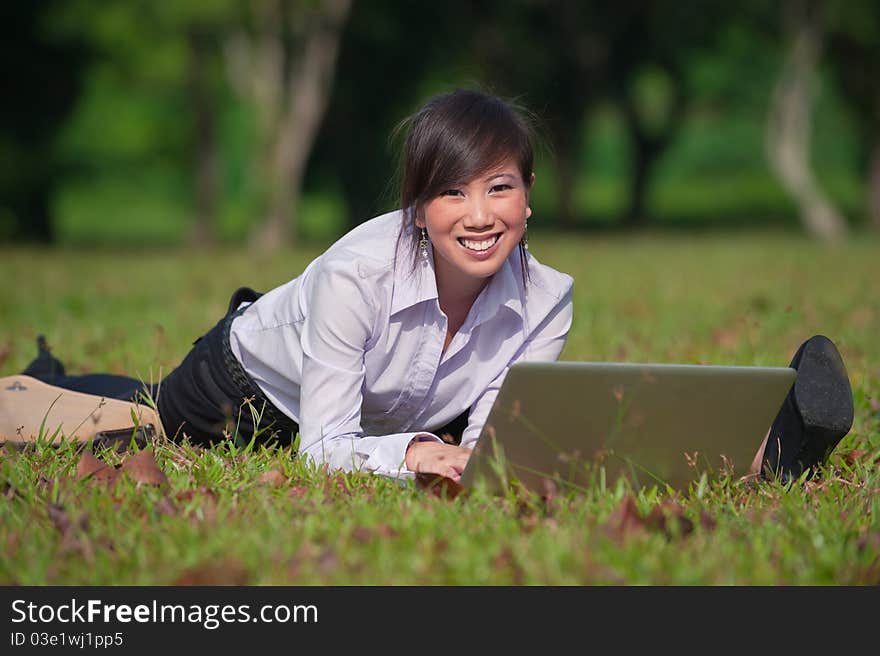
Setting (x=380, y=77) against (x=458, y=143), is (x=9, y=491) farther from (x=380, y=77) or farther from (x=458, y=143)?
(x=380, y=77)

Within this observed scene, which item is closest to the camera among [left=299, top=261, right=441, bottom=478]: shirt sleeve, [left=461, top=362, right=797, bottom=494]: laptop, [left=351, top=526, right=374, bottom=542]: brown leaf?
[left=351, top=526, right=374, bottom=542]: brown leaf

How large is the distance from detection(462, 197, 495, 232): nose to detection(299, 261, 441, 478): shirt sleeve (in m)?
0.35

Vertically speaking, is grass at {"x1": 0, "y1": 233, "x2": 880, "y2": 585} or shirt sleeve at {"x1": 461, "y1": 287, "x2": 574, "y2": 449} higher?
shirt sleeve at {"x1": 461, "y1": 287, "x2": 574, "y2": 449}

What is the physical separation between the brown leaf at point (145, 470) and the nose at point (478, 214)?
106 cm

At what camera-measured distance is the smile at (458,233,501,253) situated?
3100 millimetres

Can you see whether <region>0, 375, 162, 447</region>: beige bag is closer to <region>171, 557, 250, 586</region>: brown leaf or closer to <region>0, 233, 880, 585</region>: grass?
<region>0, 233, 880, 585</region>: grass

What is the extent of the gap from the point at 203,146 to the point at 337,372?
53.4ft

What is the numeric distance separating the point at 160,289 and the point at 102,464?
6.96 m

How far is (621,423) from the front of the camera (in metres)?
2.72

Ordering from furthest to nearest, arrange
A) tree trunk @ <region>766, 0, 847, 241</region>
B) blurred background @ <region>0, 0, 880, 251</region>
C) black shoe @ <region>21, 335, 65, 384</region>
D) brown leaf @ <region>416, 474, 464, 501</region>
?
tree trunk @ <region>766, 0, 847, 241</region> < blurred background @ <region>0, 0, 880, 251</region> < black shoe @ <region>21, 335, 65, 384</region> < brown leaf @ <region>416, 474, 464, 501</region>

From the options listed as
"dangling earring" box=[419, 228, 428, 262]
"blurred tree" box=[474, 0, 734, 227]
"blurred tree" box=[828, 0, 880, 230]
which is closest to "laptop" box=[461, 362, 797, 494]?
"dangling earring" box=[419, 228, 428, 262]

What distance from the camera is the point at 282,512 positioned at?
106 inches

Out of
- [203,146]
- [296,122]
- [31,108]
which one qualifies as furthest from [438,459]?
[31,108]
